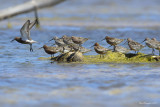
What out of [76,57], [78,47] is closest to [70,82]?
[76,57]

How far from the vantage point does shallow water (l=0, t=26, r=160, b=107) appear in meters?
8.39

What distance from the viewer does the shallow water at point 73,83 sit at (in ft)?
27.5

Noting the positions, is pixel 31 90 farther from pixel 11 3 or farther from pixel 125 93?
pixel 11 3

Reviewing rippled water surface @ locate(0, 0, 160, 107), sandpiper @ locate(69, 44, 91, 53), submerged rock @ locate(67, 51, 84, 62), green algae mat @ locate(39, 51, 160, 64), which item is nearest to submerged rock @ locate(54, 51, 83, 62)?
submerged rock @ locate(67, 51, 84, 62)

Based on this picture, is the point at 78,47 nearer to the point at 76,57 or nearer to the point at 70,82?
the point at 76,57

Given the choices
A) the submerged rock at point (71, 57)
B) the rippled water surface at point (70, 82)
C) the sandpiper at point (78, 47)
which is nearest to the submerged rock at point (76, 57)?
the submerged rock at point (71, 57)

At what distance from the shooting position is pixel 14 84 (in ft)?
33.6

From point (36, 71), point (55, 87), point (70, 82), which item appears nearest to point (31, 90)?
point (55, 87)

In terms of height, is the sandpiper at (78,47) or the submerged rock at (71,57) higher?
the sandpiper at (78,47)

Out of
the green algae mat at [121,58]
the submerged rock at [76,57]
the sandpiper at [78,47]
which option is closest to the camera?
the green algae mat at [121,58]

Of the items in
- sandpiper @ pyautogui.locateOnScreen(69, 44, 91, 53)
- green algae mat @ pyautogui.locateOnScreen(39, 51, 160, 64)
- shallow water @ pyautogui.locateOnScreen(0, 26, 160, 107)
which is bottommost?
shallow water @ pyautogui.locateOnScreen(0, 26, 160, 107)

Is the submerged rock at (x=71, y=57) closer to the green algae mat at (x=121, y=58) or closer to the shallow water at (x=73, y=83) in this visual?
the green algae mat at (x=121, y=58)

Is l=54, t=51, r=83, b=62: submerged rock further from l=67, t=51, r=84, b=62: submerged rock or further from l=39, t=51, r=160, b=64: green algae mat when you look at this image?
l=39, t=51, r=160, b=64: green algae mat

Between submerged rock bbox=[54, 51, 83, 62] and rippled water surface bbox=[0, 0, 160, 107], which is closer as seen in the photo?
rippled water surface bbox=[0, 0, 160, 107]
